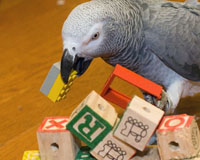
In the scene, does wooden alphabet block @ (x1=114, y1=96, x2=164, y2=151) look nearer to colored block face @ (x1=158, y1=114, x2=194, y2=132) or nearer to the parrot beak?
colored block face @ (x1=158, y1=114, x2=194, y2=132)

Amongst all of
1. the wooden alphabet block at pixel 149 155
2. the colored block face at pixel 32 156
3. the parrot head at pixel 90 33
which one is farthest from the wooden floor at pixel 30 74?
the wooden alphabet block at pixel 149 155

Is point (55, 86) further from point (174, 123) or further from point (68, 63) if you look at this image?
point (174, 123)

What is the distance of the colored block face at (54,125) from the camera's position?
2.06 ft

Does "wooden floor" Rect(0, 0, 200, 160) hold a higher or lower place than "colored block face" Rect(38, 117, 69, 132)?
lower

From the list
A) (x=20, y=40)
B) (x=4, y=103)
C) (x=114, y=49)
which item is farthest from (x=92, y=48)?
(x=20, y=40)

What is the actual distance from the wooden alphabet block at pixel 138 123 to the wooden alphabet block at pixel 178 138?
0.03 meters

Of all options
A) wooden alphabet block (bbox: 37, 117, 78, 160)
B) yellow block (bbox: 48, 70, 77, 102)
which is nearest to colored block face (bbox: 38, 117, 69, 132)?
wooden alphabet block (bbox: 37, 117, 78, 160)

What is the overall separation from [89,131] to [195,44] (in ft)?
1.66

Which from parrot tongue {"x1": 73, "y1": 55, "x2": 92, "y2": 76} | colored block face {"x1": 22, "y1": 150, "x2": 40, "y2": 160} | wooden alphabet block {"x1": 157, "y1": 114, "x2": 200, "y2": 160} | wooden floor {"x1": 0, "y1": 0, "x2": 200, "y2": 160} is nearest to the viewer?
wooden alphabet block {"x1": 157, "y1": 114, "x2": 200, "y2": 160}

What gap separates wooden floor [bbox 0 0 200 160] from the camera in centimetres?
119

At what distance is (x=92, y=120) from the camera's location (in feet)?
1.94

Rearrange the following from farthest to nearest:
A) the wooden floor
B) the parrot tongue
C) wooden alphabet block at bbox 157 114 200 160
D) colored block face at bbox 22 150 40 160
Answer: the wooden floor → the parrot tongue → colored block face at bbox 22 150 40 160 → wooden alphabet block at bbox 157 114 200 160

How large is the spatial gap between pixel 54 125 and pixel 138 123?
19 cm

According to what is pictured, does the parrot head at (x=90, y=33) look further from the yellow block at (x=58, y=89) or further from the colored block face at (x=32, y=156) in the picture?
the colored block face at (x=32, y=156)
